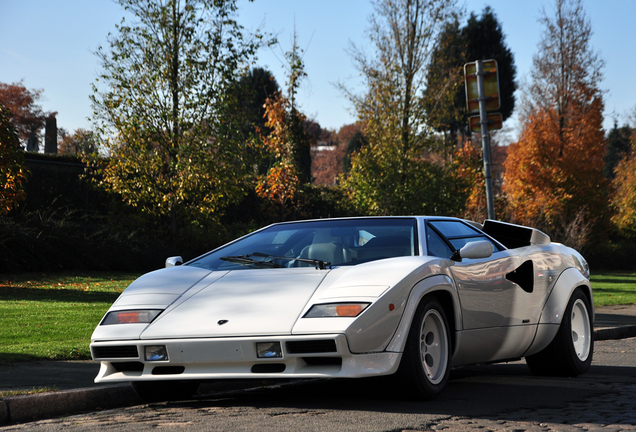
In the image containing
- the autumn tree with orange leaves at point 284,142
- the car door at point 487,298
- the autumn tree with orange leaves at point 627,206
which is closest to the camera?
the car door at point 487,298

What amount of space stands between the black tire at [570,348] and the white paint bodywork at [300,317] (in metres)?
0.94

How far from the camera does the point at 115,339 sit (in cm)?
508

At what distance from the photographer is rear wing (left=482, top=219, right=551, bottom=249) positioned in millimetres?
7238

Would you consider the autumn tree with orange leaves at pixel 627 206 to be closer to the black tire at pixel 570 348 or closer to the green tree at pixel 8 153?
the green tree at pixel 8 153

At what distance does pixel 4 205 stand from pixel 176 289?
11.9m

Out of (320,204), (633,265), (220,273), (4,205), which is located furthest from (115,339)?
(633,265)

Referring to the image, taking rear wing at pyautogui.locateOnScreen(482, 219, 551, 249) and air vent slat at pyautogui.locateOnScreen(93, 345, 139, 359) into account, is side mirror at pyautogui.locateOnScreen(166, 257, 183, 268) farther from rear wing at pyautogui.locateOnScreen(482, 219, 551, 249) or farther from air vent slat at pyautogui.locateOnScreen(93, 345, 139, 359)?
rear wing at pyautogui.locateOnScreen(482, 219, 551, 249)

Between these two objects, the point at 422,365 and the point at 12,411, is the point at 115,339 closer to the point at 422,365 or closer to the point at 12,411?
the point at 12,411

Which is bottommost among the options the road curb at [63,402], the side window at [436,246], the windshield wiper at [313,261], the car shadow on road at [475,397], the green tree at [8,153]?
the car shadow on road at [475,397]

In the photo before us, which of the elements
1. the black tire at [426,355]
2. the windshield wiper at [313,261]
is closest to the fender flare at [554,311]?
the black tire at [426,355]

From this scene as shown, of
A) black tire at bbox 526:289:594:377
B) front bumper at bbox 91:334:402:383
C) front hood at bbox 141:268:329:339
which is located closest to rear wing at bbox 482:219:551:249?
black tire at bbox 526:289:594:377

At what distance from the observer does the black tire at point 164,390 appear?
5.49 metres

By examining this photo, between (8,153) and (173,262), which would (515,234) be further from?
(8,153)

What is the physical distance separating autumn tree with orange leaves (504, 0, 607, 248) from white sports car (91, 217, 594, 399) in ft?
82.7
